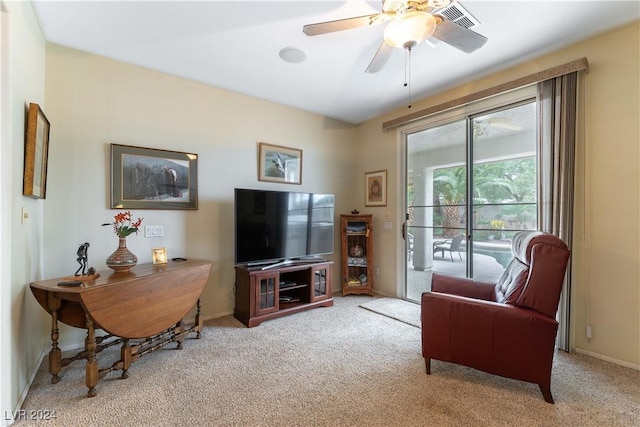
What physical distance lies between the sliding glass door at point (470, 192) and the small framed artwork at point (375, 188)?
0.34 meters

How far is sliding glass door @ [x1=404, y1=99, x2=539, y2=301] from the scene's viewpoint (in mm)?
2738

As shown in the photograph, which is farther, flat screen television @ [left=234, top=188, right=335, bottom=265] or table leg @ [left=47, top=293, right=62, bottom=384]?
flat screen television @ [left=234, top=188, right=335, bottom=265]

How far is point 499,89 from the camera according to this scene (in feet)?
8.94

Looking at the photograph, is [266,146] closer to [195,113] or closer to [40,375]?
[195,113]

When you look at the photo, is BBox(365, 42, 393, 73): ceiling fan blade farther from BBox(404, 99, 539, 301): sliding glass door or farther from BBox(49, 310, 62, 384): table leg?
BBox(49, 310, 62, 384): table leg

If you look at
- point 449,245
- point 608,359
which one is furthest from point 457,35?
point 608,359

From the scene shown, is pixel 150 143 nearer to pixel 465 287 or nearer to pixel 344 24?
→ pixel 344 24

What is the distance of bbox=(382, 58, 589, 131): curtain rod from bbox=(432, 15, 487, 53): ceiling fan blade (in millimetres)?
1139

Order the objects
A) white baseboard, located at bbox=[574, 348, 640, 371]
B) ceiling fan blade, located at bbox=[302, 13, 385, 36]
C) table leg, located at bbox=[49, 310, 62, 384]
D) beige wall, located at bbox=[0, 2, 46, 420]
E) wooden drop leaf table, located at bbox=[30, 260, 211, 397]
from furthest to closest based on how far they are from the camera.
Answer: white baseboard, located at bbox=[574, 348, 640, 371] → table leg, located at bbox=[49, 310, 62, 384] → wooden drop leaf table, located at bbox=[30, 260, 211, 397] → ceiling fan blade, located at bbox=[302, 13, 385, 36] → beige wall, located at bbox=[0, 2, 46, 420]

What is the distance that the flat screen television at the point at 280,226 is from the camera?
2.93 metres

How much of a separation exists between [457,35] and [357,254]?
289 cm

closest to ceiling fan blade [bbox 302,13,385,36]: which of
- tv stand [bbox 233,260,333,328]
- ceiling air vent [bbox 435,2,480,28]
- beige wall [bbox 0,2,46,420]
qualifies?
ceiling air vent [bbox 435,2,480,28]

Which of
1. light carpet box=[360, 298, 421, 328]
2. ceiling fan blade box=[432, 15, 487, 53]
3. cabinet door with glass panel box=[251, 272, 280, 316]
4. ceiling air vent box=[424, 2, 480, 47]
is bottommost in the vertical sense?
light carpet box=[360, 298, 421, 328]

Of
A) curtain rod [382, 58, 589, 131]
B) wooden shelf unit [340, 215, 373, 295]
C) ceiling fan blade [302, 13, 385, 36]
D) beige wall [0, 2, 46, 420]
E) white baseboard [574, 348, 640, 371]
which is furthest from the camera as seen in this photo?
wooden shelf unit [340, 215, 373, 295]
